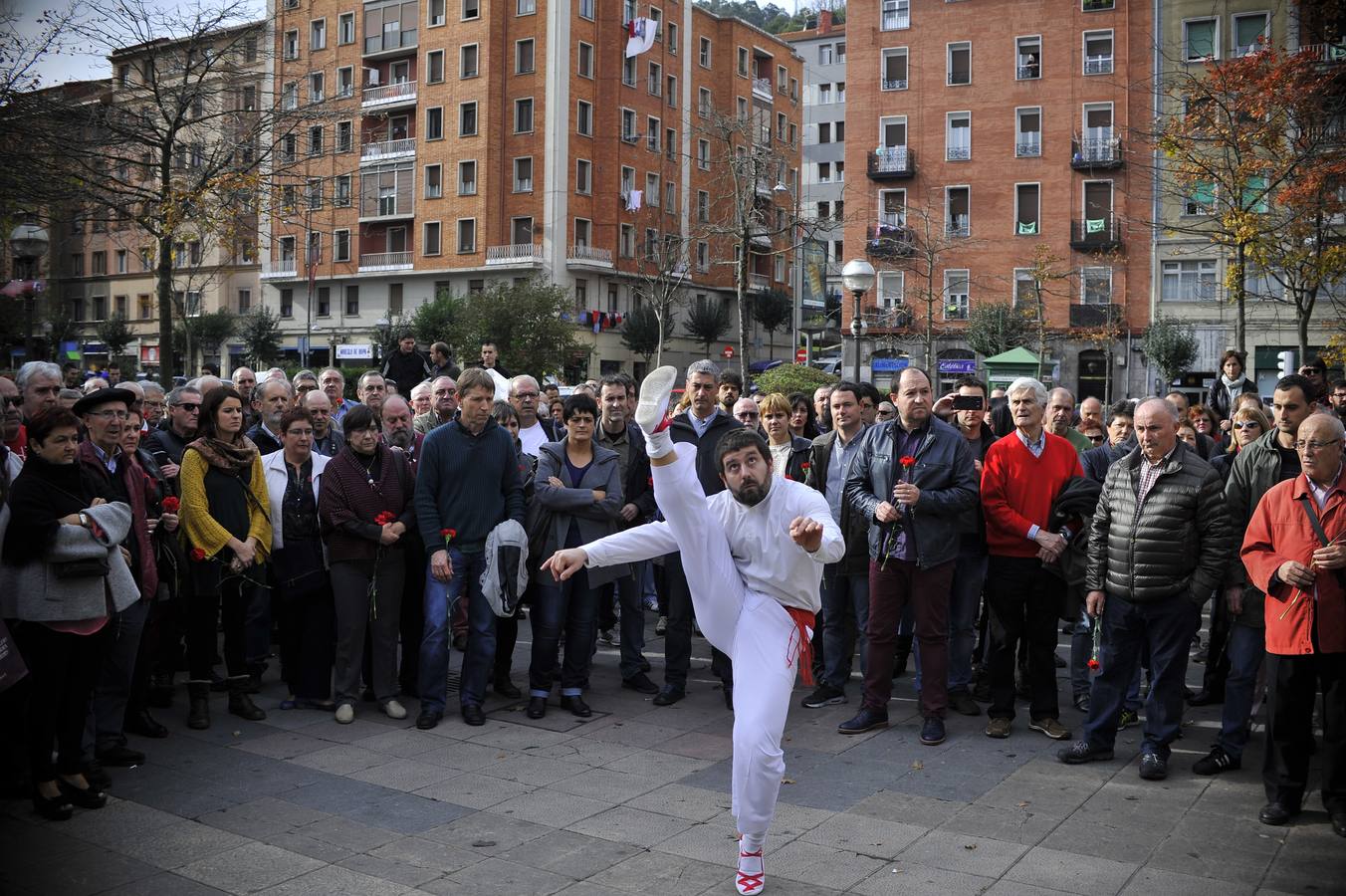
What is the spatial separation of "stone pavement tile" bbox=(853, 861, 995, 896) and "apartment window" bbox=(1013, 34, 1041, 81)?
50.9 meters

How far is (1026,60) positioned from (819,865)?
2023 inches

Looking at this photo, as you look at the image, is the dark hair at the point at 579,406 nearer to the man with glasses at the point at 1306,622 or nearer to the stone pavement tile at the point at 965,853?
the stone pavement tile at the point at 965,853

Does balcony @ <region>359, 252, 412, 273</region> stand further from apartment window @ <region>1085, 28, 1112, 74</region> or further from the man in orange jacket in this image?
the man in orange jacket

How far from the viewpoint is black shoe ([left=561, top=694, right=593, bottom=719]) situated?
26.8 feet

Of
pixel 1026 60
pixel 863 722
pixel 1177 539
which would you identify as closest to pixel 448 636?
pixel 863 722

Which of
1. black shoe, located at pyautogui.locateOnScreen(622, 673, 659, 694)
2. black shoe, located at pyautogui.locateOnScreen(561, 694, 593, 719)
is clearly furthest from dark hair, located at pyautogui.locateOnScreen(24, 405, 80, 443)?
black shoe, located at pyautogui.locateOnScreen(622, 673, 659, 694)

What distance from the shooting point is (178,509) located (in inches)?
303

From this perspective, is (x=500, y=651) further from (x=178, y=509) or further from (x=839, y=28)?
(x=839, y=28)

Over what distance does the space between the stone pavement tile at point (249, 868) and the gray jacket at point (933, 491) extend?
4.08 meters

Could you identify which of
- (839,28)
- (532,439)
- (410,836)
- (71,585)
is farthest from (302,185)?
(839,28)

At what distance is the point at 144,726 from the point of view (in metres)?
7.41

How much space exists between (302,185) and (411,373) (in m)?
4.24

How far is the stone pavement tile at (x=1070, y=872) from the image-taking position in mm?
5039

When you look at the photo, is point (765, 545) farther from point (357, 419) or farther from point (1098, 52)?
point (1098, 52)
